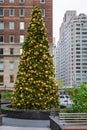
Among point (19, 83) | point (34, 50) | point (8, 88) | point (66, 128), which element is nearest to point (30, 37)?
point (34, 50)

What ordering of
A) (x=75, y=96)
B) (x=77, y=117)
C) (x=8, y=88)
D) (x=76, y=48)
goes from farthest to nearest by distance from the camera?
(x=76, y=48), (x=8, y=88), (x=75, y=96), (x=77, y=117)

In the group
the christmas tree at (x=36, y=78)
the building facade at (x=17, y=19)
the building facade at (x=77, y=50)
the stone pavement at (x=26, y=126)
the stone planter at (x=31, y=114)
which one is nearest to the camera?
the stone pavement at (x=26, y=126)

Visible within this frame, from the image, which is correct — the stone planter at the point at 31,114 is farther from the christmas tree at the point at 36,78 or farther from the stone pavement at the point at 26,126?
the christmas tree at the point at 36,78

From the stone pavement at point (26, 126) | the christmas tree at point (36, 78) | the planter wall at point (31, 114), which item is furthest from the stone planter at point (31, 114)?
the christmas tree at point (36, 78)

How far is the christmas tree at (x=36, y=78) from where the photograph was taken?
27625 millimetres

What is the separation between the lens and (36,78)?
28.0 metres

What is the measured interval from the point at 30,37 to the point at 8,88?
5682 centimetres

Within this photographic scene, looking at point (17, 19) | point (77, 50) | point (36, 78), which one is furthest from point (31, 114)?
point (77, 50)

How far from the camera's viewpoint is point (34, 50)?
2842 cm

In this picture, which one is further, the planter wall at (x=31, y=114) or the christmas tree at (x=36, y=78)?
the christmas tree at (x=36, y=78)

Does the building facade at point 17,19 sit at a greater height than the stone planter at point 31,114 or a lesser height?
greater

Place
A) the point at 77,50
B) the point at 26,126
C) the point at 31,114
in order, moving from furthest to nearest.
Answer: the point at 77,50 → the point at 31,114 → the point at 26,126

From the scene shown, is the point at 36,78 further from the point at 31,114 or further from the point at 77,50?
the point at 77,50

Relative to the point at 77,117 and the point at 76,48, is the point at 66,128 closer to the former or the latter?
the point at 77,117
